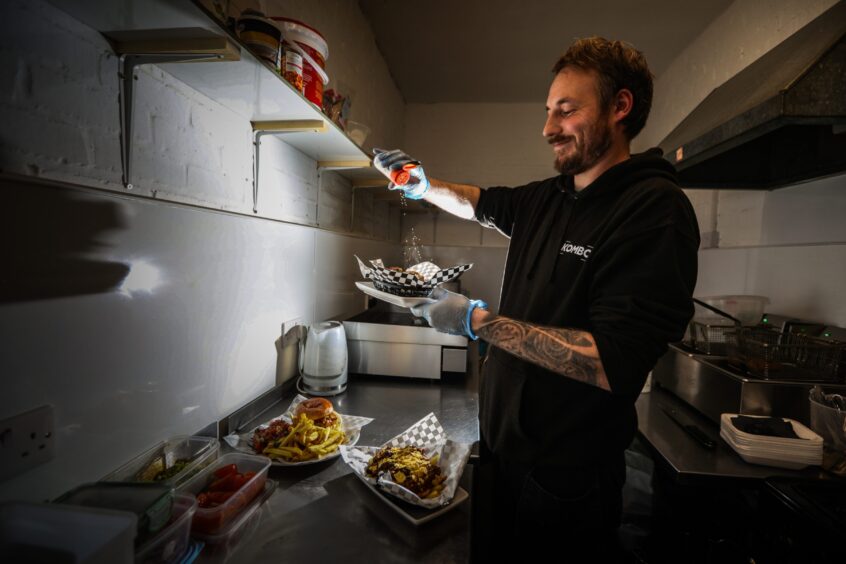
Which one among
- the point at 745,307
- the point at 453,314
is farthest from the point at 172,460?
the point at 745,307

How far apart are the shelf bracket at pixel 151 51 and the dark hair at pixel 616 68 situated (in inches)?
34.1

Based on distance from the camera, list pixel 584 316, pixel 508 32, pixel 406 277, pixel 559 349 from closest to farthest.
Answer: pixel 559 349 → pixel 584 316 → pixel 406 277 → pixel 508 32

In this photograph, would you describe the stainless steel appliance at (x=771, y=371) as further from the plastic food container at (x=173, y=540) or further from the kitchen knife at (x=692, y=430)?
the plastic food container at (x=173, y=540)

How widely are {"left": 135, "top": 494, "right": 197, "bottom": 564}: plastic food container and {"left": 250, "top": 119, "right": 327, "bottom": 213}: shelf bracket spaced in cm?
84

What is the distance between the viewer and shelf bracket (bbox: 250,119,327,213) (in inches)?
44.7

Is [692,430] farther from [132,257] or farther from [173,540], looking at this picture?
[132,257]

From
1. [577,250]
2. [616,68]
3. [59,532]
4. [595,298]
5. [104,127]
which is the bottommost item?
[59,532]

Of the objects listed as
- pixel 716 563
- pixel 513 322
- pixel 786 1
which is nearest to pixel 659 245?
pixel 513 322

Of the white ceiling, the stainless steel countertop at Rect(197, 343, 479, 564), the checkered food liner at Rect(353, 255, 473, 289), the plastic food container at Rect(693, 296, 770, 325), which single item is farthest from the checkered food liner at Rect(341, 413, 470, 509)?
the white ceiling

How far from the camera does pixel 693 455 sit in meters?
1.24

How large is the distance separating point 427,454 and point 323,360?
593 millimetres

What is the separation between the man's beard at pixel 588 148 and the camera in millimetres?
1025

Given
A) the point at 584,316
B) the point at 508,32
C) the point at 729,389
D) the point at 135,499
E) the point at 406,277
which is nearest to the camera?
the point at 135,499

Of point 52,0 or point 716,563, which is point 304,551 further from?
point 716,563
